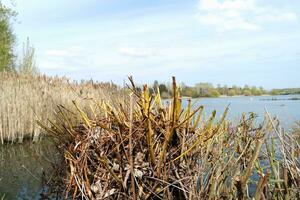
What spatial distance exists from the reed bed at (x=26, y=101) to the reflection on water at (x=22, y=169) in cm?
53

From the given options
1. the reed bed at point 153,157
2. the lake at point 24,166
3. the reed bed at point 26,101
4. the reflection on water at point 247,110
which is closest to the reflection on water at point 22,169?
the lake at point 24,166

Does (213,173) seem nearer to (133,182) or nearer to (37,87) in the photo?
(133,182)

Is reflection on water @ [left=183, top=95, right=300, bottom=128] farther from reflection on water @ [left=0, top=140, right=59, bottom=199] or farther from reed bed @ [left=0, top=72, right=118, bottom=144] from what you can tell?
reed bed @ [left=0, top=72, right=118, bottom=144]

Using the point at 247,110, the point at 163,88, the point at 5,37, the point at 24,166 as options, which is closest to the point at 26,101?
the point at 24,166

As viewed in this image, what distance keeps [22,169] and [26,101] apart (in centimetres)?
470

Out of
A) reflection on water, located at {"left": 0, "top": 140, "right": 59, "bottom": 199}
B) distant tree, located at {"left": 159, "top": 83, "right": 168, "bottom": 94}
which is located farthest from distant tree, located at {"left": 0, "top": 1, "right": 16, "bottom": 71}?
distant tree, located at {"left": 159, "top": 83, "right": 168, "bottom": 94}

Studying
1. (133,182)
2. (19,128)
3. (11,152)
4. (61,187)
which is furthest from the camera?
(19,128)

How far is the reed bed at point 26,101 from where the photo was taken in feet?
43.5

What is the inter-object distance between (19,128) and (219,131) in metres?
11.4

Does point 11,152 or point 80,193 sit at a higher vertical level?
point 80,193

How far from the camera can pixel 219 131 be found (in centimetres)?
349

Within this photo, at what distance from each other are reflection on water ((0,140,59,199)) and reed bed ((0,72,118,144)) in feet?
1.75

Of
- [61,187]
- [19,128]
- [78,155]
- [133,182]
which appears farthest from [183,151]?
[19,128]

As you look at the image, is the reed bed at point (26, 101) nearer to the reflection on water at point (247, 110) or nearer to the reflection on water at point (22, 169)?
the reflection on water at point (22, 169)
